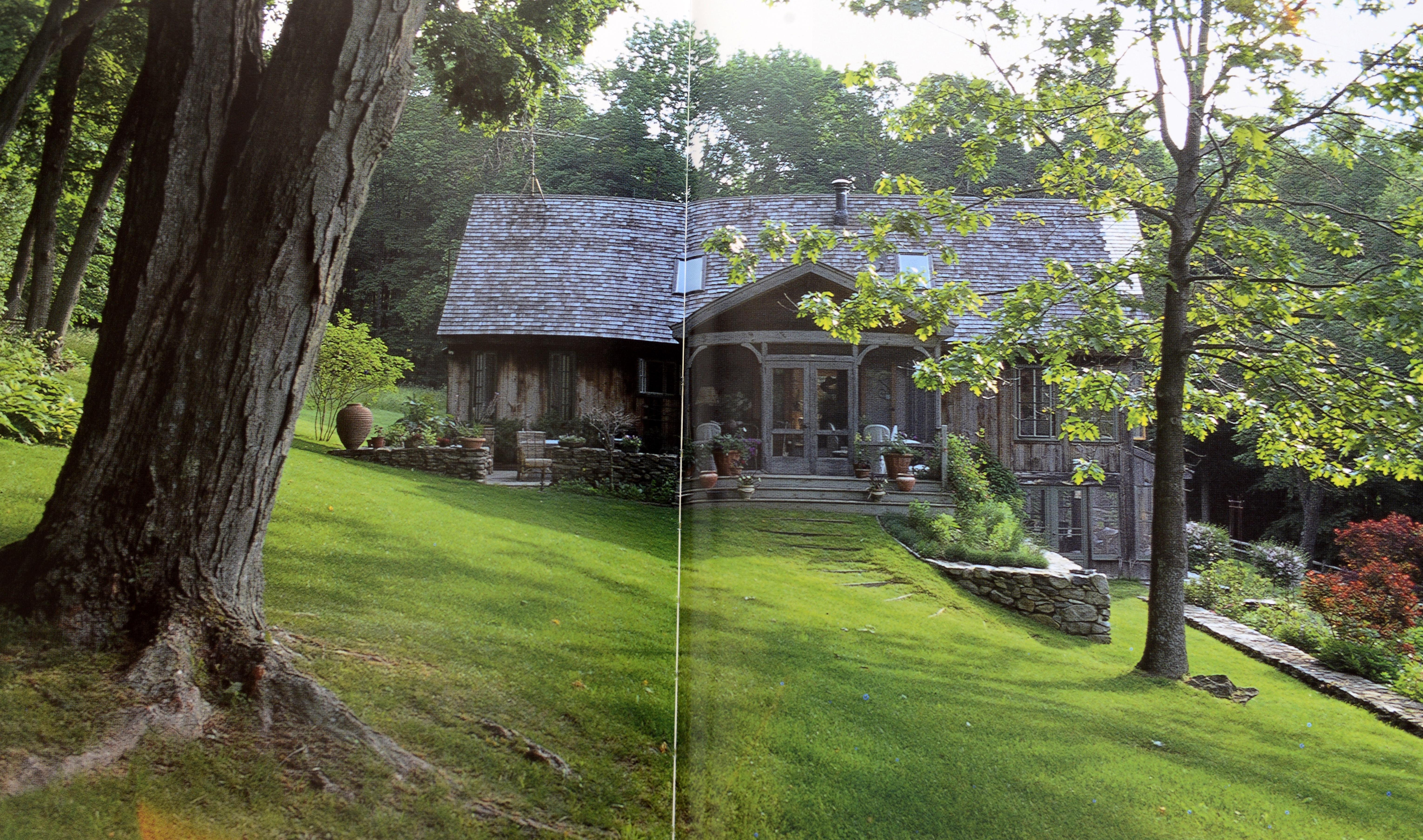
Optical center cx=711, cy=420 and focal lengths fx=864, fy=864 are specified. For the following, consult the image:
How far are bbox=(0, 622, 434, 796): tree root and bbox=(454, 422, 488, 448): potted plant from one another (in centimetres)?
61

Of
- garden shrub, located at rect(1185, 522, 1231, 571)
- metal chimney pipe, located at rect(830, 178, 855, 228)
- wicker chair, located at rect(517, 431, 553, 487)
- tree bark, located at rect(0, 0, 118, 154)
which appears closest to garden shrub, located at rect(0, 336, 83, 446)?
tree bark, located at rect(0, 0, 118, 154)

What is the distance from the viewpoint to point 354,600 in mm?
1814

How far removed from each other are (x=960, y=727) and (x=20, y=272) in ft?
6.11

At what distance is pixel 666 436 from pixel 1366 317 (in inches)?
56.3

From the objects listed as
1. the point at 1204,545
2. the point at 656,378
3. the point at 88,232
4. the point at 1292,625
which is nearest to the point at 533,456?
the point at 656,378

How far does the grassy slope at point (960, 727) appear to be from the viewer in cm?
115

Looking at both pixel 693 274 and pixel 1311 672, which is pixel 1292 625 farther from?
pixel 693 274

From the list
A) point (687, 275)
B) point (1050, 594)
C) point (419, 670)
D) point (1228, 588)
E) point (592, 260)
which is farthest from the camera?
point (592, 260)

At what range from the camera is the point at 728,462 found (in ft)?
5.58

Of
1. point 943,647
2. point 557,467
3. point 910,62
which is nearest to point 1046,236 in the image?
point 910,62

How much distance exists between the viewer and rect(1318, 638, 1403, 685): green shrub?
104 cm

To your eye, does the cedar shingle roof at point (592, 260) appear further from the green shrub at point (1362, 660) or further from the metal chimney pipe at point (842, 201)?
the green shrub at point (1362, 660)

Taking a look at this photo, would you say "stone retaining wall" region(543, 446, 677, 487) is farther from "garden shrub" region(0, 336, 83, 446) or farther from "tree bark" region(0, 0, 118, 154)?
"tree bark" region(0, 0, 118, 154)

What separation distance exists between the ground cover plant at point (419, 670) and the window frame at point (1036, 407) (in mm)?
1094
